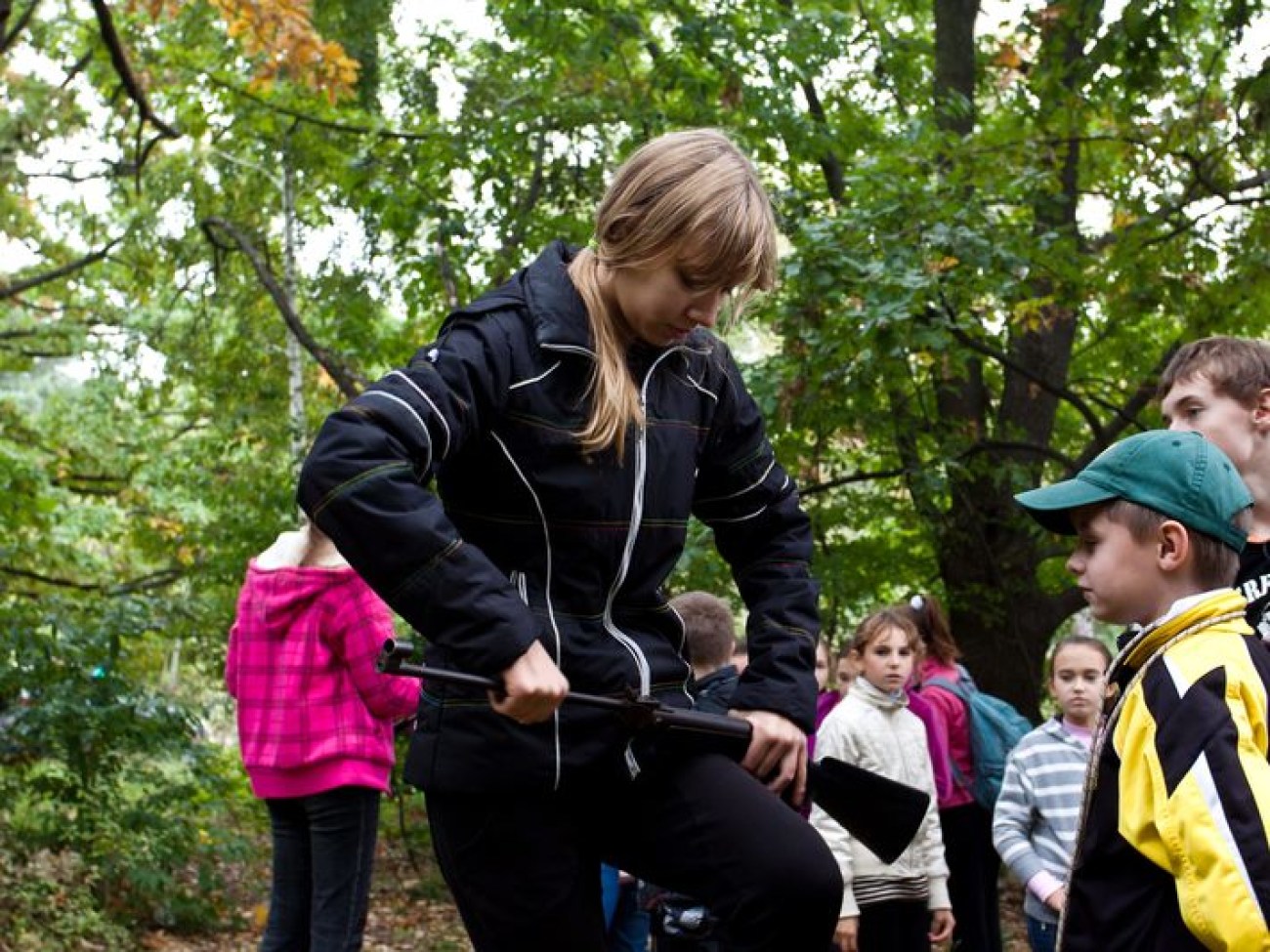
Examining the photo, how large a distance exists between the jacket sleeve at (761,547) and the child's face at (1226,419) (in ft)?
3.42

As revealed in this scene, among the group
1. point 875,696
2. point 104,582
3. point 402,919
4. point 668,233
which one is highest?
point 668,233

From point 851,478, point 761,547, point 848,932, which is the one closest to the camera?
point 761,547

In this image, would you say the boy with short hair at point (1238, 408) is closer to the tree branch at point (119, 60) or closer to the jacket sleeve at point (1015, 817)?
the jacket sleeve at point (1015, 817)

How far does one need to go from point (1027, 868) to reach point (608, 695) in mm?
3070

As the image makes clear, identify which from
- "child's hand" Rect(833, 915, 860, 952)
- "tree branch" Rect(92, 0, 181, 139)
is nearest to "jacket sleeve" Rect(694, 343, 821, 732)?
"child's hand" Rect(833, 915, 860, 952)

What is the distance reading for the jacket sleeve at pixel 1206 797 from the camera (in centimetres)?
246

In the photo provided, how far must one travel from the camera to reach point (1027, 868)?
546cm

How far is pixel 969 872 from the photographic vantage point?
745 cm

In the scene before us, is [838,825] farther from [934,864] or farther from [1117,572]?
[1117,572]

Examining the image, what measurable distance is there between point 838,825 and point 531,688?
133 inches

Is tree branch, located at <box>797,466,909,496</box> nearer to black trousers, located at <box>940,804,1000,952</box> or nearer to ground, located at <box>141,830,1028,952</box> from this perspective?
ground, located at <box>141,830,1028,952</box>

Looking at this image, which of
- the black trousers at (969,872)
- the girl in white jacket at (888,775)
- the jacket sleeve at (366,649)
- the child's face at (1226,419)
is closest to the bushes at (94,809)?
the jacket sleeve at (366,649)

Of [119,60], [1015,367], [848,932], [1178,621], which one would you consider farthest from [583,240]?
[1178,621]

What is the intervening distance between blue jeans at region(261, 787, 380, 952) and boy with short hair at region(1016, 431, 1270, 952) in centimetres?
327
